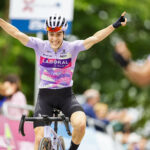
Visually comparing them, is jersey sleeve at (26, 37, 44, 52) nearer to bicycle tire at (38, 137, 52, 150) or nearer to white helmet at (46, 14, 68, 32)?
white helmet at (46, 14, 68, 32)

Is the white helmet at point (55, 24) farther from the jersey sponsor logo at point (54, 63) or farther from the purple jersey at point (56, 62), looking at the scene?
the jersey sponsor logo at point (54, 63)

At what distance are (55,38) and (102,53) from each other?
1350 cm

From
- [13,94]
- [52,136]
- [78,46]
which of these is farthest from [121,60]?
[13,94]

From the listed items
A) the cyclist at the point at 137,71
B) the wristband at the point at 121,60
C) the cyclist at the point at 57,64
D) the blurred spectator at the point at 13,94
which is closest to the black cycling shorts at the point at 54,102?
the cyclist at the point at 57,64

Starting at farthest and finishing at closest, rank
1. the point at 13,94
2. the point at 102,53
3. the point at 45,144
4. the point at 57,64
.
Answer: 1. the point at 102,53
2. the point at 13,94
3. the point at 57,64
4. the point at 45,144

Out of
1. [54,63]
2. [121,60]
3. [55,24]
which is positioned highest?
[55,24]

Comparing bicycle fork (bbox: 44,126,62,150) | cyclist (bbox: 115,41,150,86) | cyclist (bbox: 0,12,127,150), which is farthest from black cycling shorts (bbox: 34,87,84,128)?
cyclist (bbox: 115,41,150,86)

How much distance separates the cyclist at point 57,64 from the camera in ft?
23.1

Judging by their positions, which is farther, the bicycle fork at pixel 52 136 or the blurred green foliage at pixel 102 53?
the blurred green foliage at pixel 102 53

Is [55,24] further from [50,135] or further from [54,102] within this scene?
[50,135]

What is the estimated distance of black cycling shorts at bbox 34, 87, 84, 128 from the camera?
711 centimetres

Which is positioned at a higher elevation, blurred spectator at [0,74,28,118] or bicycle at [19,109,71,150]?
blurred spectator at [0,74,28,118]

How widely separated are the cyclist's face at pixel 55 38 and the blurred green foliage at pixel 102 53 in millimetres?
8591

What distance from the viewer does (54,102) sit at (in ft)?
23.5
